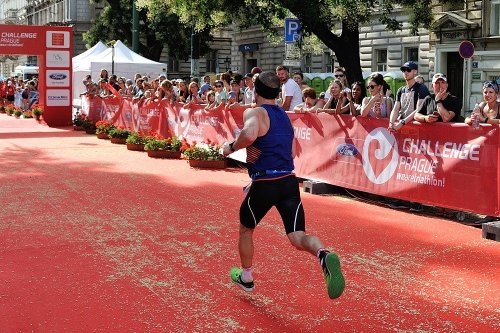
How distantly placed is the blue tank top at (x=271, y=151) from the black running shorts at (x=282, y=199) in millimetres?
67

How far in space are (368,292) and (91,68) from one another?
2793 cm

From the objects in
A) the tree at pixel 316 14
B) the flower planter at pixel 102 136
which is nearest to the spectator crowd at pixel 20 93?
the tree at pixel 316 14

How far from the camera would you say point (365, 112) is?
1097cm

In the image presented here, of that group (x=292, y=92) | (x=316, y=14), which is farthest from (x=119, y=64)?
(x=292, y=92)

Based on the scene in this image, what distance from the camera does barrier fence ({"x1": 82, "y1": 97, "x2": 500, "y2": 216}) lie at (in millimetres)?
9109

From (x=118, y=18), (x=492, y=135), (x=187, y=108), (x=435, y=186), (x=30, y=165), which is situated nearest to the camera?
(x=492, y=135)

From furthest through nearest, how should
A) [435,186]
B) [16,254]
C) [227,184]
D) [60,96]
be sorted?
[60,96]
[227,184]
[435,186]
[16,254]

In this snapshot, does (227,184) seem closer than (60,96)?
Yes

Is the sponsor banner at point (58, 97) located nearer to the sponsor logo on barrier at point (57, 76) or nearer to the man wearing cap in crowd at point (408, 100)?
the sponsor logo on barrier at point (57, 76)

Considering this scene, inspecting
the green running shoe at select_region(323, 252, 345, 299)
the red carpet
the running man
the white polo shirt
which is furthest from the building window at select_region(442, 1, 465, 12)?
the green running shoe at select_region(323, 252, 345, 299)

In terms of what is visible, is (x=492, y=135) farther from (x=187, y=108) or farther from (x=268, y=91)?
(x=187, y=108)

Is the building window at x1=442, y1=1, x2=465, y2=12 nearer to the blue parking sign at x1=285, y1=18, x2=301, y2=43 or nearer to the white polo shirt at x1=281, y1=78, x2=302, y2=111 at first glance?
the blue parking sign at x1=285, y1=18, x2=301, y2=43

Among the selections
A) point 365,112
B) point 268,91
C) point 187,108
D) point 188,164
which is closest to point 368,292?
point 268,91

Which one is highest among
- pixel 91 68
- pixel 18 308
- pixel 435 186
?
pixel 91 68
